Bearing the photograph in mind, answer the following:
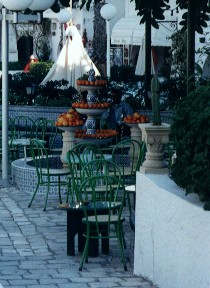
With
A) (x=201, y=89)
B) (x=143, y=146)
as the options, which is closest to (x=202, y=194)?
(x=201, y=89)

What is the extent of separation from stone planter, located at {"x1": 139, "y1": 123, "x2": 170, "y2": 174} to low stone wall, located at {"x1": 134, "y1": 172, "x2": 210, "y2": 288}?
0.10m

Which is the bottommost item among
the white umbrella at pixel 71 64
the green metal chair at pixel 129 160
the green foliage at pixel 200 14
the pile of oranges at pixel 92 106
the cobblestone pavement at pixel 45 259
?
the cobblestone pavement at pixel 45 259

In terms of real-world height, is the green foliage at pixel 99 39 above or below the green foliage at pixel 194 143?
above

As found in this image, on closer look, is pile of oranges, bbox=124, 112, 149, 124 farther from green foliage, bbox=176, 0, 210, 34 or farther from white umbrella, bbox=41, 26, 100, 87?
white umbrella, bbox=41, 26, 100, 87

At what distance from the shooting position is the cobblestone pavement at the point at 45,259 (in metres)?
9.63

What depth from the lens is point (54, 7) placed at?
16.9 metres

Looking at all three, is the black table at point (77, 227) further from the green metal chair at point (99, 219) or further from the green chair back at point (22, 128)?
the green chair back at point (22, 128)

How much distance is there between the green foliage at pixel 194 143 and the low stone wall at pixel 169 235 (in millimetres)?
160

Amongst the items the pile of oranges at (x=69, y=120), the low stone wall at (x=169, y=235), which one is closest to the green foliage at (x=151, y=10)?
the pile of oranges at (x=69, y=120)

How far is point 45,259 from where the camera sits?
10.7 m

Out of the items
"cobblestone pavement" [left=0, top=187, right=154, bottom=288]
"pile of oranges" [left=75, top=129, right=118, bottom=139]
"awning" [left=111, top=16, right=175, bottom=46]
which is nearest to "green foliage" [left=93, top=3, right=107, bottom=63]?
"awning" [left=111, top=16, right=175, bottom=46]

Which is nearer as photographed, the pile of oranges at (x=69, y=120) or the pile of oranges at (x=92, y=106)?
the pile of oranges at (x=69, y=120)

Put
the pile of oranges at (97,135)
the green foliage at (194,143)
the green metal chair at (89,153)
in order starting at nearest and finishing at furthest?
the green foliage at (194,143) < the green metal chair at (89,153) < the pile of oranges at (97,135)

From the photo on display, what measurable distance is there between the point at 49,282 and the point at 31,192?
559cm
